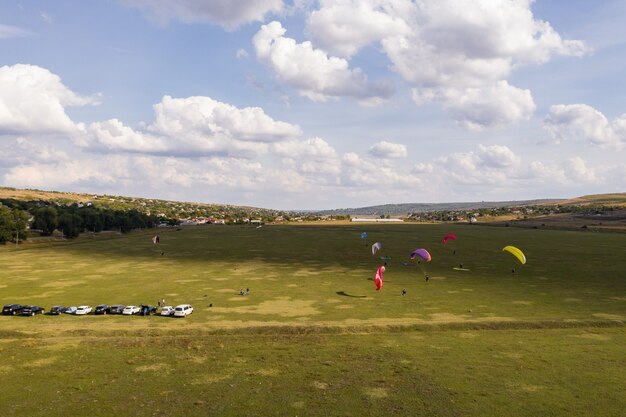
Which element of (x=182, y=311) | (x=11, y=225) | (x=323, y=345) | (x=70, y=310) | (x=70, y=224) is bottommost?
(x=323, y=345)

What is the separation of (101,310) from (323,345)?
29.8 m

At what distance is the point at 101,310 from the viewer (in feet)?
168

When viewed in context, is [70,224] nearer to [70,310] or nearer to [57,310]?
[57,310]

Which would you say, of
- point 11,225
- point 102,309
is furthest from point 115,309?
point 11,225

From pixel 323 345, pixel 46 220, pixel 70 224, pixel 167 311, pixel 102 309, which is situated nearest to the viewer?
pixel 323 345

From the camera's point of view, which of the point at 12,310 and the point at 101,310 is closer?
the point at 12,310

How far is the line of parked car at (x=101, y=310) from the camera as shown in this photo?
50.1m

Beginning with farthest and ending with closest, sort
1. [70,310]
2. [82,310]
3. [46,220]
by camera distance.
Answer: [46,220] → [70,310] → [82,310]

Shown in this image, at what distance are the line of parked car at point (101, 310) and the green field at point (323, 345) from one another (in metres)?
1.28

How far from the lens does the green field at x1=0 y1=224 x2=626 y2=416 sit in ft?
94.4

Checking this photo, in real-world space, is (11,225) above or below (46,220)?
below

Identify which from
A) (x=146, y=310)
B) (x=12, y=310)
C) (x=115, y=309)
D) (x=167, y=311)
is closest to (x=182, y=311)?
(x=167, y=311)

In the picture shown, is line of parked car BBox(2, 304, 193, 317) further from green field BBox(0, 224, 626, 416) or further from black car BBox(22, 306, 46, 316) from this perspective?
green field BBox(0, 224, 626, 416)

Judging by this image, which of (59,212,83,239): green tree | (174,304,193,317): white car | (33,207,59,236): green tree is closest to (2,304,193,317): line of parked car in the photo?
(174,304,193,317): white car
